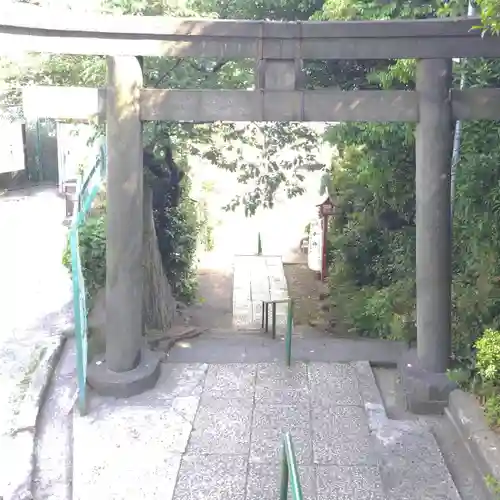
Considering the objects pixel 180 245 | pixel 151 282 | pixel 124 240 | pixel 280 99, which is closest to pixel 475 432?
pixel 280 99

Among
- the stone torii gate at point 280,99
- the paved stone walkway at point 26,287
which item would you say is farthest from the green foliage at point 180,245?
the stone torii gate at point 280,99

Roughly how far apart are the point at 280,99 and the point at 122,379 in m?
3.17

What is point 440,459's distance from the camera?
5.89 metres

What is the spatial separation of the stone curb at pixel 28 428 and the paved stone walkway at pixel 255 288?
4.36 meters

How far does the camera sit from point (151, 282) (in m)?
8.85

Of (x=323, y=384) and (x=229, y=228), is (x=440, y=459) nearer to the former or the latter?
(x=323, y=384)

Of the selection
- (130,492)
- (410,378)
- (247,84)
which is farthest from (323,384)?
(247,84)

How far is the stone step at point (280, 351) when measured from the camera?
7934 mm

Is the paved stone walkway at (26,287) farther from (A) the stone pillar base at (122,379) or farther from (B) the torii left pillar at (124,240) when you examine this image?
(B) the torii left pillar at (124,240)

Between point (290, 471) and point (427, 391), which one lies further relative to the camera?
point (427, 391)

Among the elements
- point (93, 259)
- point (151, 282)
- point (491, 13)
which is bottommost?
point (151, 282)

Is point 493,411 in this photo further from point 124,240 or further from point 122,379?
point 124,240

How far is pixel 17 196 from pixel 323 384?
15.6 m

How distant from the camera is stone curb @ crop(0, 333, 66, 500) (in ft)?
19.1
